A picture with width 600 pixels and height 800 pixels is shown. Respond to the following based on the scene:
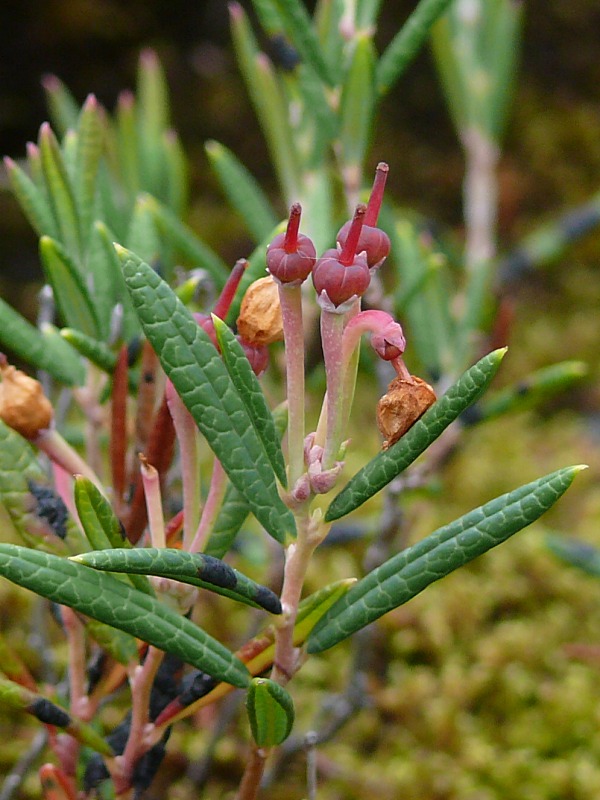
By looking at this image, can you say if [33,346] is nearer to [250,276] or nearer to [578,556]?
[250,276]

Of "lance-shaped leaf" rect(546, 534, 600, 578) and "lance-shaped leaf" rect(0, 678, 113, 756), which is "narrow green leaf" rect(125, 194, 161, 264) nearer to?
"lance-shaped leaf" rect(0, 678, 113, 756)

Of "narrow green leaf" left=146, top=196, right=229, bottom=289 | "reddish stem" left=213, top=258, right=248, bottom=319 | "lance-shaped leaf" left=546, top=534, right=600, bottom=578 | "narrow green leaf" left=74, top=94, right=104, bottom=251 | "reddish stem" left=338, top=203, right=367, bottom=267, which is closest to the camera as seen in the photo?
"reddish stem" left=338, top=203, right=367, bottom=267

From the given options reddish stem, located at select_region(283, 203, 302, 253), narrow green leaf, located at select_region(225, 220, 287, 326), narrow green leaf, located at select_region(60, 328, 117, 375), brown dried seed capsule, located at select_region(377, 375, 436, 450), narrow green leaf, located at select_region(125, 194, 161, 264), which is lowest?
brown dried seed capsule, located at select_region(377, 375, 436, 450)

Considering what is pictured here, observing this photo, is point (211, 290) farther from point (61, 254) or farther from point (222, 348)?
point (222, 348)

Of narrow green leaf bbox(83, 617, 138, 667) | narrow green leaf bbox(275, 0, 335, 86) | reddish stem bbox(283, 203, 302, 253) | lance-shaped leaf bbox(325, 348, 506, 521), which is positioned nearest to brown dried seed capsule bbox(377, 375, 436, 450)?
lance-shaped leaf bbox(325, 348, 506, 521)

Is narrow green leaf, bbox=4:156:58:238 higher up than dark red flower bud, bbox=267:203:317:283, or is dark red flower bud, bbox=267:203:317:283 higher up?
narrow green leaf, bbox=4:156:58:238

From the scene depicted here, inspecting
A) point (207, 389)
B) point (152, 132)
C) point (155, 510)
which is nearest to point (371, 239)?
point (207, 389)
